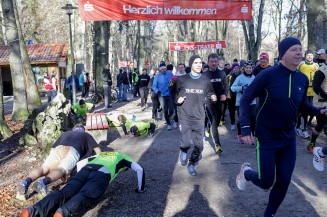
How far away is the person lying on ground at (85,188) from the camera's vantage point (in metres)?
4.40

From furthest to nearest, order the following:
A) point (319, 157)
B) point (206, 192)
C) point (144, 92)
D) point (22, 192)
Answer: point (144, 92) < point (206, 192) < point (22, 192) < point (319, 157)

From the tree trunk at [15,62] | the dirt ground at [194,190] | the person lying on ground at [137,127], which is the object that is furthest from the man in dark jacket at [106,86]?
the dirt ground at [194,190]

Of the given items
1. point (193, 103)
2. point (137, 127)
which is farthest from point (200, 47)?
point (193, 103)

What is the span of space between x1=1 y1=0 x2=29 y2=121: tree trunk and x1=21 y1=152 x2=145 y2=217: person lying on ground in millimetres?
8831

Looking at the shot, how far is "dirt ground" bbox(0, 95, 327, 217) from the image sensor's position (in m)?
4.89

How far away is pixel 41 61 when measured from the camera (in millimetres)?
29859

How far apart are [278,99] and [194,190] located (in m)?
2.37

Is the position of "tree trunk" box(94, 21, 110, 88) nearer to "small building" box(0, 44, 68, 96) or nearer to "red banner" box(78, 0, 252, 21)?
"red banner" box(78, 0, 252, 21)

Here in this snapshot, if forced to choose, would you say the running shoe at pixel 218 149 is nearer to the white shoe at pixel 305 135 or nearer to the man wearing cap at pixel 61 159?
the white shoe at pixel 305 135

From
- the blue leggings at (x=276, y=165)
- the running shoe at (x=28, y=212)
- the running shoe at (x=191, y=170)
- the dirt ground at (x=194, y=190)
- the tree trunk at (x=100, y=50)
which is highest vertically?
the tree trunk at (x=100, y=50)

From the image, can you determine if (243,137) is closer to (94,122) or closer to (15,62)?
(94,122)

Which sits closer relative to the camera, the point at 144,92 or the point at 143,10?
the point at 143,10

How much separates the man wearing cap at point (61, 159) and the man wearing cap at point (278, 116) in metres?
3.19

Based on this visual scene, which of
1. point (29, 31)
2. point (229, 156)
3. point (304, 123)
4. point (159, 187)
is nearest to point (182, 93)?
point (159, 187)
